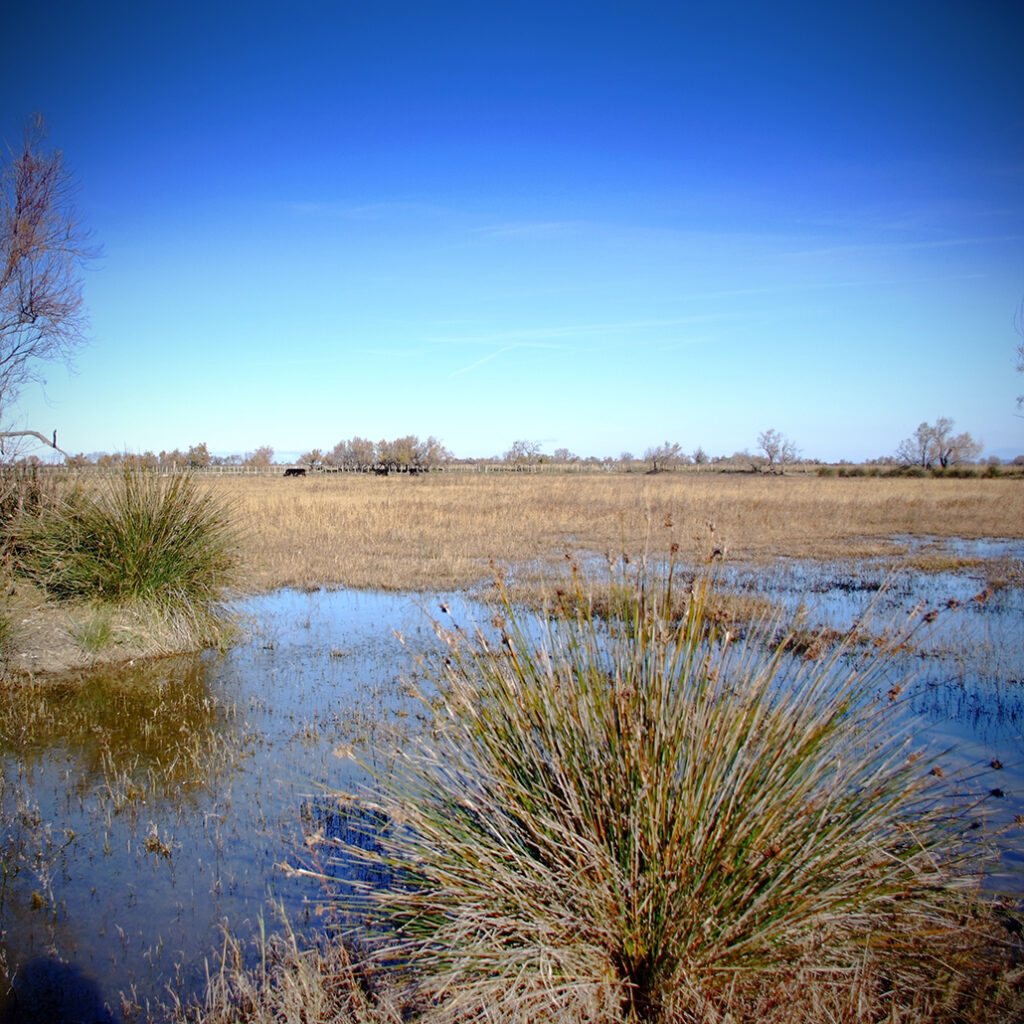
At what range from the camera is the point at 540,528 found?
65.0ft

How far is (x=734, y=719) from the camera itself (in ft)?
9.04

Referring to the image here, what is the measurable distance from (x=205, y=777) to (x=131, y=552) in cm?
430

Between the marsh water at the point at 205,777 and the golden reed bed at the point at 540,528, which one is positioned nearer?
the marsh water at the point at 205,777

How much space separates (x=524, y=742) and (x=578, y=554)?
1313 cm

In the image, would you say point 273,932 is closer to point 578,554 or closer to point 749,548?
point 578,554

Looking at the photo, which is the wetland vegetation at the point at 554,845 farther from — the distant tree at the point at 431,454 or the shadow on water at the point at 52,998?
the distant tree at the point at 431,454

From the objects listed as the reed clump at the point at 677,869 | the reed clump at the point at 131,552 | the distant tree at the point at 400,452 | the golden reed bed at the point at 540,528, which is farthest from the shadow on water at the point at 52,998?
the distant tree at the point at 400,452

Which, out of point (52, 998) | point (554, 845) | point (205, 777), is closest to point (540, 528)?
point (205, 777)

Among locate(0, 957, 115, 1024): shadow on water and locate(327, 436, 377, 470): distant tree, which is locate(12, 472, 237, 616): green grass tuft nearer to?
locate(0, 957, 115, 1024): shadow on water

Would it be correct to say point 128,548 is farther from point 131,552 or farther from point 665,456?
point 665,456

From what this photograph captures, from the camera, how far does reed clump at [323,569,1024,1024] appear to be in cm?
242

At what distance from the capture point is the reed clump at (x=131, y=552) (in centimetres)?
849

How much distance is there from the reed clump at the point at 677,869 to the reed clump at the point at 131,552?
22.2 feet

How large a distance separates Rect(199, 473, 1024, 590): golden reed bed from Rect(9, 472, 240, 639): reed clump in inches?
43.8
